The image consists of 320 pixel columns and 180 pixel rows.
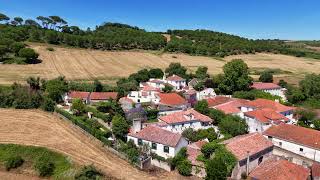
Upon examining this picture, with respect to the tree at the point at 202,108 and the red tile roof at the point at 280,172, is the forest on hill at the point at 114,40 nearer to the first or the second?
the tree at the point at 202,108

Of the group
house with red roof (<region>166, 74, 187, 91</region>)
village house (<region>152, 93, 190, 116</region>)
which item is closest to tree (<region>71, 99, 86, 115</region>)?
village house (<region>152, 93, 190, 116</region>)

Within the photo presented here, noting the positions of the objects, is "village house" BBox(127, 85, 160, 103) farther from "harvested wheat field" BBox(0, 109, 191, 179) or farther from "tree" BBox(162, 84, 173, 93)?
"harvested wheat field" BBox(0, 109, 191, 179)

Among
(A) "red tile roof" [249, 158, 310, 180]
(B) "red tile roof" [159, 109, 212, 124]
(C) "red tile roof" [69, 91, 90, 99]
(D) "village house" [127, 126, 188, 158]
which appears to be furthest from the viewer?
(C) "red tile roof" [69, 91, 90, 99]

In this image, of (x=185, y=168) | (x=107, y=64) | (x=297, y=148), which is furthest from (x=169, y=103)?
(x=107, y=64)

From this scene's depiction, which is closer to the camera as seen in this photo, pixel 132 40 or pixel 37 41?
pixel 37 41

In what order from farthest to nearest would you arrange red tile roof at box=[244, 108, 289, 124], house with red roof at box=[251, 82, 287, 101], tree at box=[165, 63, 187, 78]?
tree at box=[165, 63, 187, 78], house with red roof at box=[251, 82, 287, 101], red tile roof at box=[244, 108, 289, 124]

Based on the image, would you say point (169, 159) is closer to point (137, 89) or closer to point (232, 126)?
point (232, 126)

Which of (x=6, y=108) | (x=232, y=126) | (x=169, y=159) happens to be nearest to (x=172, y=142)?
(x=169, y=159)
